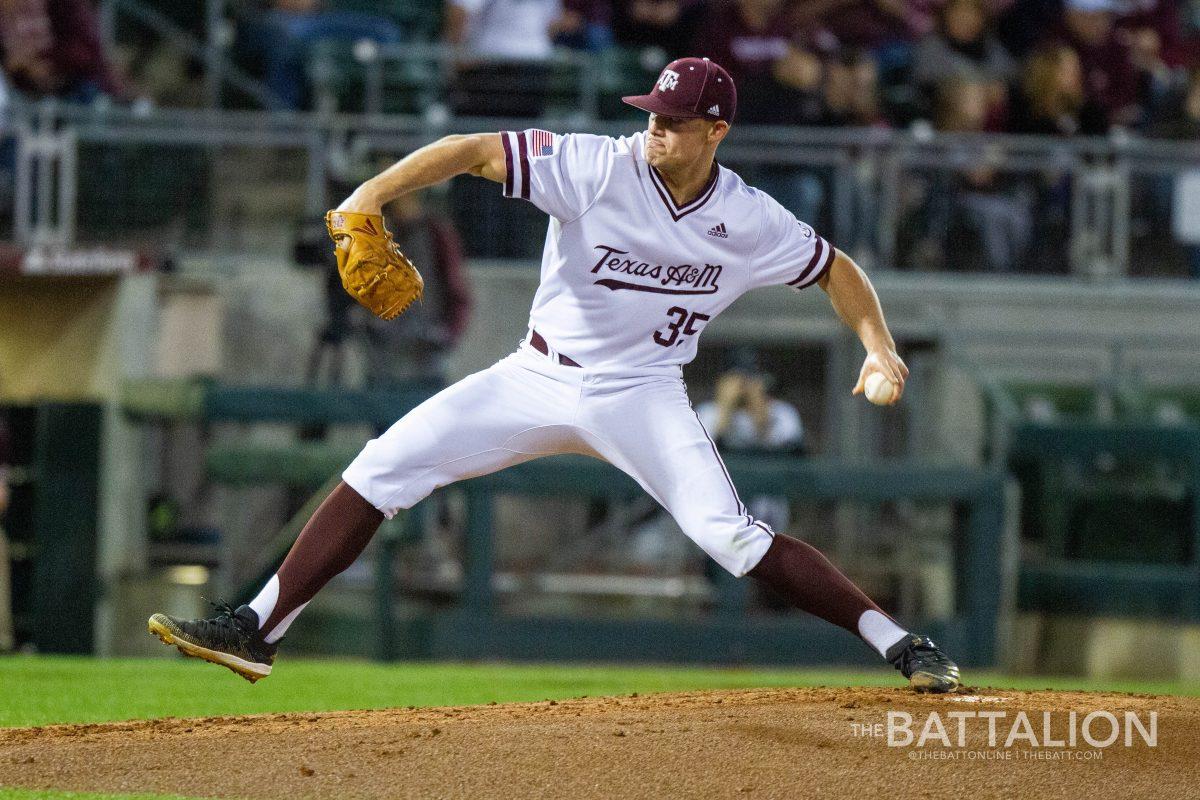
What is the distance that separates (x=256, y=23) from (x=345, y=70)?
962 millimetres

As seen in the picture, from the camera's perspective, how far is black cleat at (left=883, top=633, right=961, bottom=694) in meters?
5.11

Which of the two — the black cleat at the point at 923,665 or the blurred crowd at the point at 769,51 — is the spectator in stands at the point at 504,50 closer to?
the blurred crowd at the point at 769,51

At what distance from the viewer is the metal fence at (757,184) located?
34.2ft

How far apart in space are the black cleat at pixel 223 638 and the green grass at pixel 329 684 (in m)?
0.84

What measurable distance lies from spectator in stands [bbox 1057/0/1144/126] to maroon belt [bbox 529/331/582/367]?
25.2 ft

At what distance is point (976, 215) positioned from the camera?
10.9 meters

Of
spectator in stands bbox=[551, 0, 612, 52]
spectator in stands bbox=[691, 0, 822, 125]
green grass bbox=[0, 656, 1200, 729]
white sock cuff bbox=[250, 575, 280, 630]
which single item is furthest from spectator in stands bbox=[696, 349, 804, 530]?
white sock cuff bbox=[250, 575, 280, 630]

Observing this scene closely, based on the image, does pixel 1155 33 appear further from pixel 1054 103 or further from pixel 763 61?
pixel 763 61

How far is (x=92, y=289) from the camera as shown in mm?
10562

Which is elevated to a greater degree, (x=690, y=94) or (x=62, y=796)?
(x=690, y=94)

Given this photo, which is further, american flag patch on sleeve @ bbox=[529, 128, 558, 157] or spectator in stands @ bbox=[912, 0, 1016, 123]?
spectator in stands @ bbox=[912, 0, 1016, 123]

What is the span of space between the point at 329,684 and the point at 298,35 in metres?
5.36

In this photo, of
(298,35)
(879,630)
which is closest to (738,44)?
(298,35)

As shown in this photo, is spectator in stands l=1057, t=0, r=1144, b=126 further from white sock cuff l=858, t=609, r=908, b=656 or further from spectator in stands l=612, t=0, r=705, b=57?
white sock cuff l=858, t=609, r=908, b=656
